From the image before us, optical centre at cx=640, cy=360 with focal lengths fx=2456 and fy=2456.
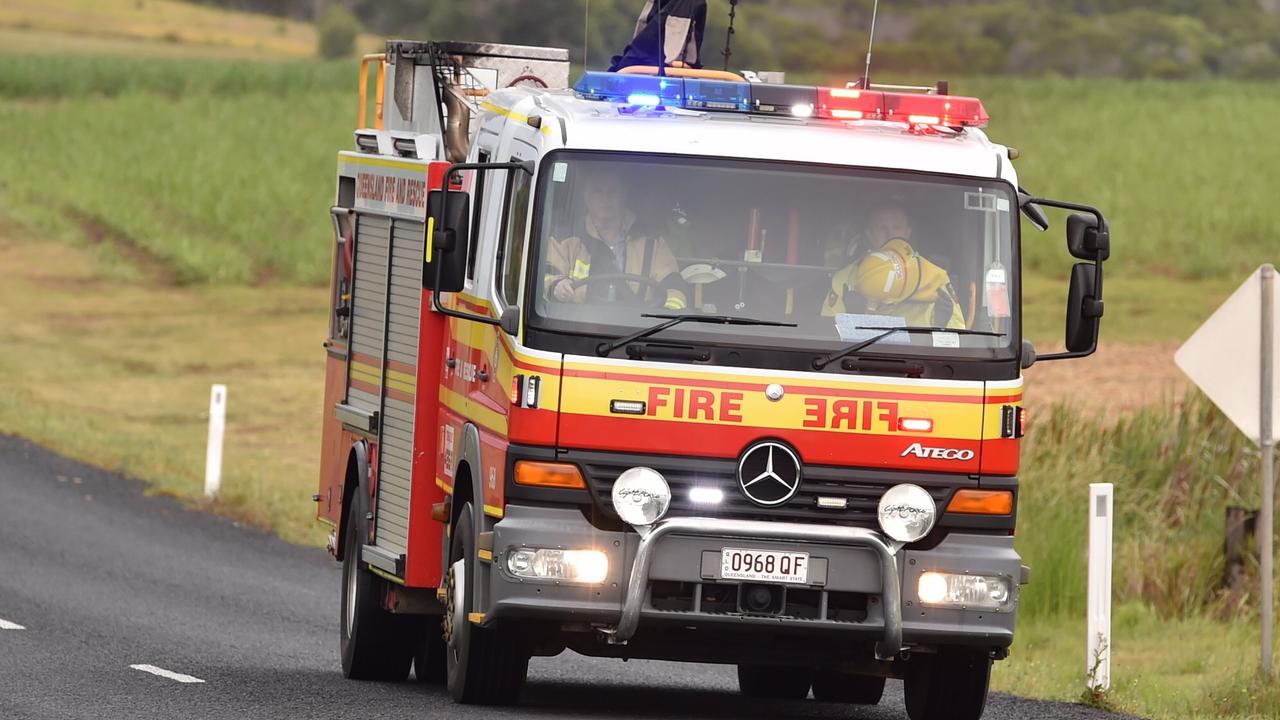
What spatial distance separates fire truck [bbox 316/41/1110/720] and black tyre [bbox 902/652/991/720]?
0.24 m

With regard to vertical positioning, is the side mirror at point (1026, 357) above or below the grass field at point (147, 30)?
below

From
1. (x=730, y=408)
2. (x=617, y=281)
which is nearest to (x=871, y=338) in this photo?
(x=730, y=408)

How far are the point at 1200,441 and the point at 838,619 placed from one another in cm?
1112

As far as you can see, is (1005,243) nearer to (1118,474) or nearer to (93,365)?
(1118,474)

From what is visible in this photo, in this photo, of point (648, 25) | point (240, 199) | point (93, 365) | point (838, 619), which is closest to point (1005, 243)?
point (838, 619)

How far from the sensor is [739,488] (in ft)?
32.6

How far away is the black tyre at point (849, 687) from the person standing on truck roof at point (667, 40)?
3393mm

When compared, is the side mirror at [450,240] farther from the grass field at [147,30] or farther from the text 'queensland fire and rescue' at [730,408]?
the grass field at [147,30]

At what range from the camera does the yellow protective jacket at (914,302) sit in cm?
1012

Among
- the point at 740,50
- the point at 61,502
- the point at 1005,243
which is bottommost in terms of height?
the point at 61,502

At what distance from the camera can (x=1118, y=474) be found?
20547 millimetres

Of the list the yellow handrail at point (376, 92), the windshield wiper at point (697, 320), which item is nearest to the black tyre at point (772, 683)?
the yellow handrail at point (376, 92)

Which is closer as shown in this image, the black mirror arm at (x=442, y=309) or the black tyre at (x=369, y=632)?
the black mirror arm at (x=442, y=309)

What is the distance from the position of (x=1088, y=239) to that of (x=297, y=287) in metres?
37.1
